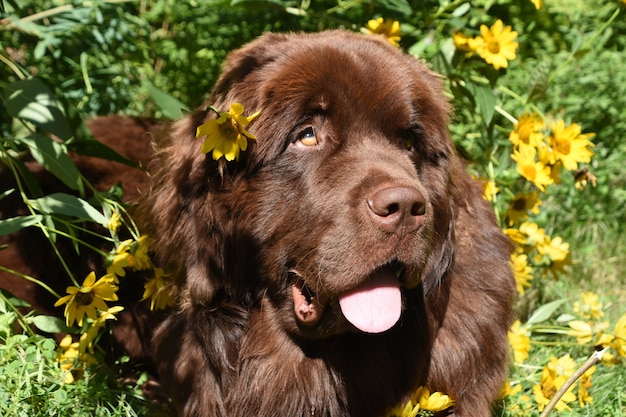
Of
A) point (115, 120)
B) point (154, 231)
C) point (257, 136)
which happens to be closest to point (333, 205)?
point (257, 136)

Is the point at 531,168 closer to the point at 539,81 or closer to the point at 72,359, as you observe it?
the point at 539,81

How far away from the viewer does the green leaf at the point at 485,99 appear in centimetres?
378

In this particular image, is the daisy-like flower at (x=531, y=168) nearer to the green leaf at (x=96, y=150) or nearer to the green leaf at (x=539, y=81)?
the green leaf at (x=539, y=81)

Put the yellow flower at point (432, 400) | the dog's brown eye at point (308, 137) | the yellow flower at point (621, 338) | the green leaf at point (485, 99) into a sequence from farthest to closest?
the green leaf at point (485, 99)
the yellow flower at point (621, 338)
the yellow flower at point (432, 400)
the dog's brown eye at point (308, 137)

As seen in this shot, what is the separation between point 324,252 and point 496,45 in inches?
63.7

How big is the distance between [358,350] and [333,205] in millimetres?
621

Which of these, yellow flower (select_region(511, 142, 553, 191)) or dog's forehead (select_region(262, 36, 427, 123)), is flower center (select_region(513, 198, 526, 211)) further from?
dog's forehead (select_region(262, 36, 427, 123))

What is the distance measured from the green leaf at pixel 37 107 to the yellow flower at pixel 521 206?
2052mm

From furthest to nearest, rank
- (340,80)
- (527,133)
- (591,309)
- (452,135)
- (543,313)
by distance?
(452,135) → (543,313) → (591,309) → (527,133) → (340,80)

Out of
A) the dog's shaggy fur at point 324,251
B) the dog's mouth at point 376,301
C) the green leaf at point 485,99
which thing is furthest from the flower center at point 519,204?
the dog's mouth at point 376,301

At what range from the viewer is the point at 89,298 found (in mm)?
3166

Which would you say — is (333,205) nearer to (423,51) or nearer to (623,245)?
(423,51)

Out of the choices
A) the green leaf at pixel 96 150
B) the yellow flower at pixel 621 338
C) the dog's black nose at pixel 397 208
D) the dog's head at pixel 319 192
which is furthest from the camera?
the green leaf at pixel 96 150

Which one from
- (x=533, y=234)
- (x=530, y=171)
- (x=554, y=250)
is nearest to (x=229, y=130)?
(x=530, y=171)
